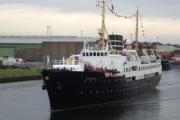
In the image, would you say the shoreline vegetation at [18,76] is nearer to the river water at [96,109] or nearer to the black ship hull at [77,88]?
the river water at [96,109]

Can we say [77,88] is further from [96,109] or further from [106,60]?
[106,60]

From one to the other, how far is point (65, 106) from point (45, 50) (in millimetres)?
70796

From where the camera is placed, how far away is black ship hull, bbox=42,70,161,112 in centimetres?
3631

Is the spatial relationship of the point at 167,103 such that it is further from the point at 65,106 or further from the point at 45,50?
the point at 45,50

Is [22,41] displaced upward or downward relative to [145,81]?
upward

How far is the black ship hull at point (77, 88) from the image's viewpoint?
36.3m

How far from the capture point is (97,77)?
3769 cm

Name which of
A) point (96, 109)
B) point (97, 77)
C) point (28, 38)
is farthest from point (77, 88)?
point (28, 38)

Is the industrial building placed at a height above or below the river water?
above

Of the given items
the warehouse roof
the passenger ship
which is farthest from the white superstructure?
the warehouse roof

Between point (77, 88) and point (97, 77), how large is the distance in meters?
2.35

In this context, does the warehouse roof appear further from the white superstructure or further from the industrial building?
the white superstructure

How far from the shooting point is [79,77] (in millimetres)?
36688

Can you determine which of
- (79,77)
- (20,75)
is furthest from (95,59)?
(20,75)
